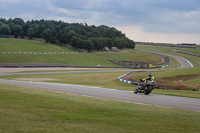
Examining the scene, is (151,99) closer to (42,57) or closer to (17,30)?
(42,57)

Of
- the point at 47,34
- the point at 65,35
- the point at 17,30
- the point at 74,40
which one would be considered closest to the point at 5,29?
the point at 17,30

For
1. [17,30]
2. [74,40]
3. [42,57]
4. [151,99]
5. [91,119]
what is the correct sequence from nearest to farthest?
[91,119] → [151,99] → [42,57] → [74,40] → [17,30]

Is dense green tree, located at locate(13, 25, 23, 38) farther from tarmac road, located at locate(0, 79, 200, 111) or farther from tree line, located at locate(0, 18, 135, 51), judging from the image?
tarmac road, located at locate(0, 79, 200, 111)

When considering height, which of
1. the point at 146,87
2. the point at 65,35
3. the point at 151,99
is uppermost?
the point at 65,35

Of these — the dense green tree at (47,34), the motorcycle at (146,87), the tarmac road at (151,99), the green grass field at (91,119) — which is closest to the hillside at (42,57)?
the dense green tree at (47,34)

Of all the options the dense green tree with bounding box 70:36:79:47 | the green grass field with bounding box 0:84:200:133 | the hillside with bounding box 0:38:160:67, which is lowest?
the hillside with bounding box 0:38:160:67

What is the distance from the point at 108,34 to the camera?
186m

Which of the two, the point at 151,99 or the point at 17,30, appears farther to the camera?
the point at 17,30

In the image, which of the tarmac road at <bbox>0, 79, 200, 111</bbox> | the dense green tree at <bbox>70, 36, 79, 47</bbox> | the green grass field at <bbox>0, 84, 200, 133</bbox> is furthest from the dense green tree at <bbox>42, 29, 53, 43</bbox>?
the green grass field at <bbox>0, 84, 200, 133</bbox>

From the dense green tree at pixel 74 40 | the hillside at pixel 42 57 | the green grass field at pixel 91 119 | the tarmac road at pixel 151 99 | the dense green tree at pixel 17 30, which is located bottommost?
the hillside at pixel 42 57

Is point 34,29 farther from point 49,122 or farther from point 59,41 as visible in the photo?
point 49,122

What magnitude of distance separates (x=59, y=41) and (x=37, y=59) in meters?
56.7

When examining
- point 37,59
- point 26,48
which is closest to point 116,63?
point 37,59

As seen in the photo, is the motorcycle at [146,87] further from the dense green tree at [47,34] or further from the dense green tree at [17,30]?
the dense green tree at [17,30]
